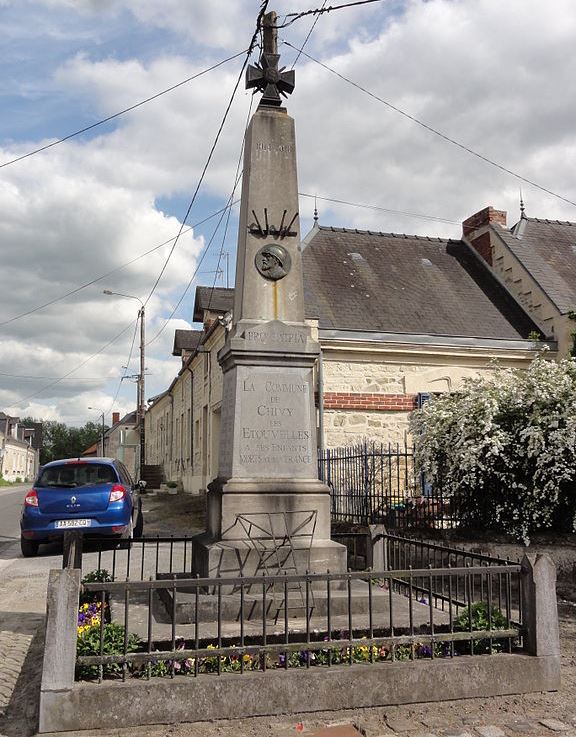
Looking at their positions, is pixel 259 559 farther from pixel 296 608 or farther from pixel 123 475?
pixel 123 475

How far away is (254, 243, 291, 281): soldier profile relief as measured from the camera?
662 centimetres

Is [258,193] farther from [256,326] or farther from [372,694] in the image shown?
[372,694]

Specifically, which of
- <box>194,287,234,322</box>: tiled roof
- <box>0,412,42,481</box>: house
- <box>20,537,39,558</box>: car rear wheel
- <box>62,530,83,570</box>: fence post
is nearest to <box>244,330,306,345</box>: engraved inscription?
<box>62,530,83,570</box>: fence post

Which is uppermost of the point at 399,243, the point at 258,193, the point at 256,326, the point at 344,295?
the point at 399,243

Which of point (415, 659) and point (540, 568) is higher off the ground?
point (540, 568)

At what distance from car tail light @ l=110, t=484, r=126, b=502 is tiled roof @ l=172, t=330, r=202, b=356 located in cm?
2012

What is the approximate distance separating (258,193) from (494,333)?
1170 cm

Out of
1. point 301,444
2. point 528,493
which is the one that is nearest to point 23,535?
point 301,444

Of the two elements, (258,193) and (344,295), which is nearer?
(258,193)

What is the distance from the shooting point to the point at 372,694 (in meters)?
4.25

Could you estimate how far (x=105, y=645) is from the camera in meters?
4.17

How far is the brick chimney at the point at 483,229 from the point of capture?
1970cm

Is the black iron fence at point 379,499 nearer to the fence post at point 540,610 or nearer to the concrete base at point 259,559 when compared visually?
the concrete base at point 259,559

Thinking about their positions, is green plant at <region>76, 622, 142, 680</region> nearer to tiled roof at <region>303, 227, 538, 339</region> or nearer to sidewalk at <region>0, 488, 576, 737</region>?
sidewalk at <region>0, 488, 576, 737</region>
